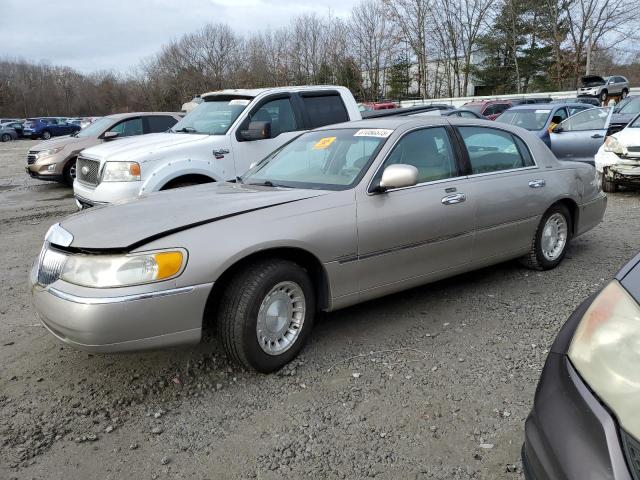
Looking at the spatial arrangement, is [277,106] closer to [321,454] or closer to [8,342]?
[8,342]

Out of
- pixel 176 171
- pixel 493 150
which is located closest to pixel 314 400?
pixel 493 150

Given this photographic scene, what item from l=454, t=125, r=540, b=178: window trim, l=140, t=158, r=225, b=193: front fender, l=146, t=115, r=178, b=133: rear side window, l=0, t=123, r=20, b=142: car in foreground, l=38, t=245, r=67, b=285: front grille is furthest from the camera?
l=0, t=123, r=20, b=142: car in foreground

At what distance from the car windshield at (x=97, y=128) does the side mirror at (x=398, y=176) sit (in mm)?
9935

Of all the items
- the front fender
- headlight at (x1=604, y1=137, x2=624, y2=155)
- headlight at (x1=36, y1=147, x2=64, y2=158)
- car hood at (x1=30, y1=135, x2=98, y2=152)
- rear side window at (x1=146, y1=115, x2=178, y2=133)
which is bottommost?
headlight at (x1=604, y1=137, x2=624, y2=155)

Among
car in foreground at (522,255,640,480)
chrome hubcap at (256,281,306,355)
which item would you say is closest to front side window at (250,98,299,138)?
chrome hubcap at (256,281,306,355)

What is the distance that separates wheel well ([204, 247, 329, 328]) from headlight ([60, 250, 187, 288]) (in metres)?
0.28

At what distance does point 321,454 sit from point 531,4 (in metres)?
Answer: 51.4

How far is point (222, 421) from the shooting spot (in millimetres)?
2920

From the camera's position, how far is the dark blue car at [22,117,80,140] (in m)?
42.2

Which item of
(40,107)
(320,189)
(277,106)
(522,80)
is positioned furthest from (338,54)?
(320,189)

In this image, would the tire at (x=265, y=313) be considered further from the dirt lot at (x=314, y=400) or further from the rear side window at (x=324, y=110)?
the rear side window at (x=324, y=110)

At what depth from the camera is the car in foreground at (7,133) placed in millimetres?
39347

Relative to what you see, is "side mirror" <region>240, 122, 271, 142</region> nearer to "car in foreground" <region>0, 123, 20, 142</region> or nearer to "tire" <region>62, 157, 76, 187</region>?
"tire" <region>62, 157, 76, 187</region>

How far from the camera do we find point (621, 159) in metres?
8.99
